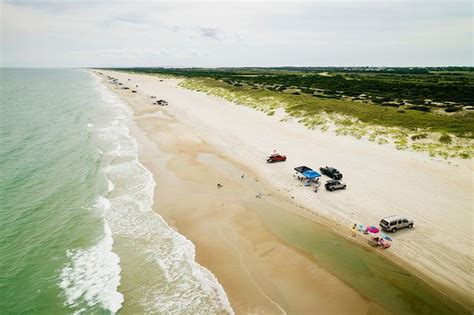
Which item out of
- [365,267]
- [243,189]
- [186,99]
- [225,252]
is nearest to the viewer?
[365,267]

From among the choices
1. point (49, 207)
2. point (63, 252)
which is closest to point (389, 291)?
point (63, 252)

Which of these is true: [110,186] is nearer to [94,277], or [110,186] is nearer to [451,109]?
[94,277]

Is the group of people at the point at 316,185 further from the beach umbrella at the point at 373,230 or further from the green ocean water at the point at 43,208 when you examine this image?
the green ocean water at the point at 43,208

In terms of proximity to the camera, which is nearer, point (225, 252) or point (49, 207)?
point (225, 252)

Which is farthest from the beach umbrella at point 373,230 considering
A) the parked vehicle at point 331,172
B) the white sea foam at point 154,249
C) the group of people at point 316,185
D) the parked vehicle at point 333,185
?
the white sea foam at point 154,249

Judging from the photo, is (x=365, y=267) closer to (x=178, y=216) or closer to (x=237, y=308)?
(x=237, y=308)

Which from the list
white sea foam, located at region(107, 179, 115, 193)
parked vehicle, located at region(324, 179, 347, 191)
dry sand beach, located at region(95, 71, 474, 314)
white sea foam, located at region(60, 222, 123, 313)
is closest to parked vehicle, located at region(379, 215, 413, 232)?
dry sand beach, located at region(95, 71, 474, 314)

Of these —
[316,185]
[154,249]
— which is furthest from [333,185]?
[154,249]
